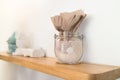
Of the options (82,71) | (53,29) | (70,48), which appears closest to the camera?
(82,71)

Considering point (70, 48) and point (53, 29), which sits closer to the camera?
point (70, 48)

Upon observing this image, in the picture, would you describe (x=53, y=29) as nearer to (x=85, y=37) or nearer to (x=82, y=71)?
(x=85, y=37)

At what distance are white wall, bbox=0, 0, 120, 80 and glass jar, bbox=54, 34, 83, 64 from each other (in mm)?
54

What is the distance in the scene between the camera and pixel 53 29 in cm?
110

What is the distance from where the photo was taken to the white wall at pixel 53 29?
79 centimetres

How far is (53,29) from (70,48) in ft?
0.96

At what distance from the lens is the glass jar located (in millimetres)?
846

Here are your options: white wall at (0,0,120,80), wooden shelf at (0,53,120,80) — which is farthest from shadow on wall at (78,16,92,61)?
wooden shelf at (0,53,120,80)

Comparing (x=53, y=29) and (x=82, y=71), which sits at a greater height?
(x=53, y=29)

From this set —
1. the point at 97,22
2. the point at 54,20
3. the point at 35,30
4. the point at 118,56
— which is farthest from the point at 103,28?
the point at 35,30

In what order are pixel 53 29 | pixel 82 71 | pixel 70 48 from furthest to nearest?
pixel 53 29, pixel 70 48, pixel 82 71

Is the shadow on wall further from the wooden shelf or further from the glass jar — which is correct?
the wooden shelf

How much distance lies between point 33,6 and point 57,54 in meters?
0.54

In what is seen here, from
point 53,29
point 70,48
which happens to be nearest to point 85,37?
point 70,48
